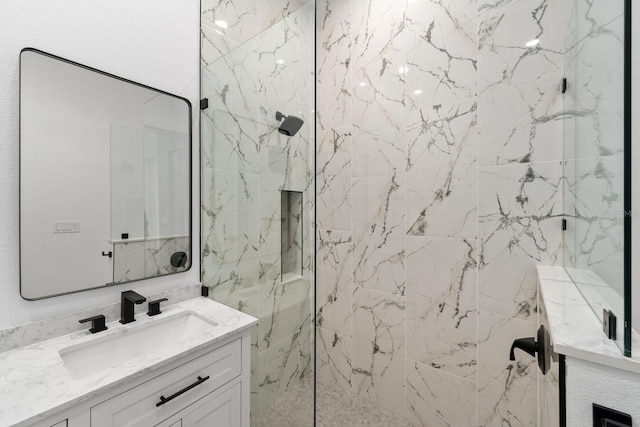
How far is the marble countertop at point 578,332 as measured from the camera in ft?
1.78

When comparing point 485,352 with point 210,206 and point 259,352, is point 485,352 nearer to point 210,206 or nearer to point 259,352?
point 259,352

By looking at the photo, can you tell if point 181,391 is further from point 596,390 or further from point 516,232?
point 516,232

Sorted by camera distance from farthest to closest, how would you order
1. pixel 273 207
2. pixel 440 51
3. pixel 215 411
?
pixel 440 51
pixel 273 207
pixel 215 411

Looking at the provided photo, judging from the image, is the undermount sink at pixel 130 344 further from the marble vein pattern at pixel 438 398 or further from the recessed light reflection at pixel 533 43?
the recessed light reflection at pixel 533 43

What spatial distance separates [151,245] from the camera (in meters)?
1.38

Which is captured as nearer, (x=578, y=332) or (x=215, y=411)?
(x=578, y=332)

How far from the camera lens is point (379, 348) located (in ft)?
6.01

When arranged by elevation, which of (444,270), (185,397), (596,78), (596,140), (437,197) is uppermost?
(596,78)

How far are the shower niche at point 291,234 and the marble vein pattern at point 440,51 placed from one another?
989 mm

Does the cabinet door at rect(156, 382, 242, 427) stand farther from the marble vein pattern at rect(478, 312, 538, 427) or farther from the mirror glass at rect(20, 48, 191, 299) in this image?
the marble vein pattern at rect(478, 312, 538, 427)

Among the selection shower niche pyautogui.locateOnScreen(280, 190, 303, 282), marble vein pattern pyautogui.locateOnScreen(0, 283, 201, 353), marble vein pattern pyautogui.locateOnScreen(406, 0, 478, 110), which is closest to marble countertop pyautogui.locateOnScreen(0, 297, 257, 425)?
marble vein pattern pyautogui.locateOnScreen(0, 283, 201, 353)

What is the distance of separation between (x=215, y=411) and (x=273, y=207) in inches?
34.1

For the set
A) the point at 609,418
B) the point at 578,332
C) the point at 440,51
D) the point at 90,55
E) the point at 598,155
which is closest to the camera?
the point at 609,418

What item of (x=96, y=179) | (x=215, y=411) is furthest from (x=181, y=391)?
(x=96, y=179)
